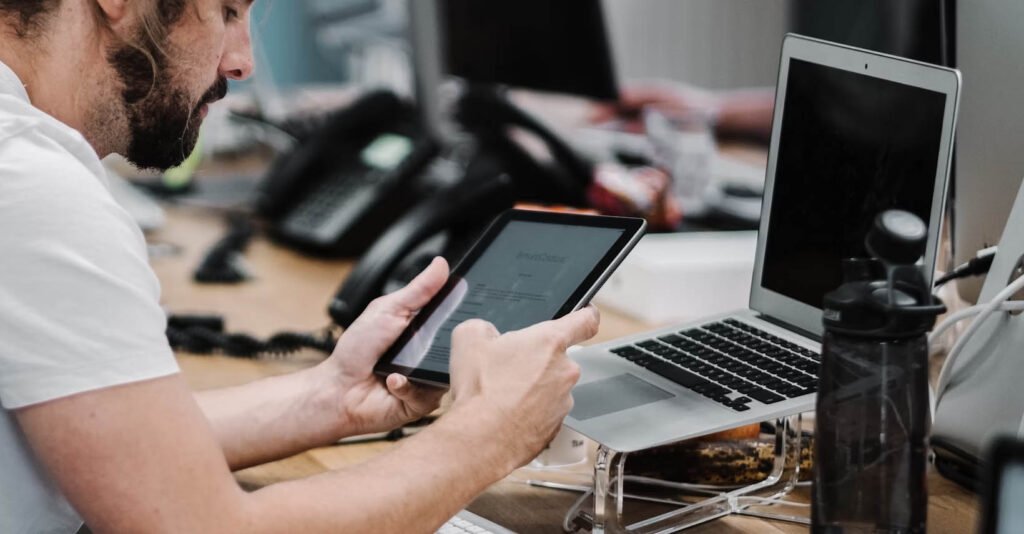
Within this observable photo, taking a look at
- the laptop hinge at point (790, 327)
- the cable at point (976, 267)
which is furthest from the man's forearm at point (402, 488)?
the cable at point (976, 267)

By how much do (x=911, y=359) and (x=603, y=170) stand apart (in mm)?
1252

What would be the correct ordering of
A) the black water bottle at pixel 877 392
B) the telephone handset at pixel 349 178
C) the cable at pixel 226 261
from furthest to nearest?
1. the telephone handset at pixel 349 178
2. the cable at pixel 226 261
3. the black water bottle at pixel 877 392

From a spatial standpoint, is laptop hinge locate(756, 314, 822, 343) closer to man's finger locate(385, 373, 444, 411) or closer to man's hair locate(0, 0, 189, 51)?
man's finger locate(385, 373, 444, 411)

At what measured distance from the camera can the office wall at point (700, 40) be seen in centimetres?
254

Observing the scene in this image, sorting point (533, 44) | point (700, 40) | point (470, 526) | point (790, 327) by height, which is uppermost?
point (700, 40)

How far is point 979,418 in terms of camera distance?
3.45 ft

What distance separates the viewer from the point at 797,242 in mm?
1153

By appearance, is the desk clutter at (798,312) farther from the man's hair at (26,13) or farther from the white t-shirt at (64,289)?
the man's hair at (26,13)

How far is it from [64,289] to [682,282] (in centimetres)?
102

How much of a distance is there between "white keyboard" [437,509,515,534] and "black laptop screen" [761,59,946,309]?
0.37m

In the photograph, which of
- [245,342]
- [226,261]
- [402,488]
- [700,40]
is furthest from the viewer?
[700,40]

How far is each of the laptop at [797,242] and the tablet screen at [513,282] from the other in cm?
10

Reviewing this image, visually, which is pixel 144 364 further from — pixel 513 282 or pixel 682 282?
pixel 682 282

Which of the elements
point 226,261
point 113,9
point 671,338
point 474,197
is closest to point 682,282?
point 474,197
